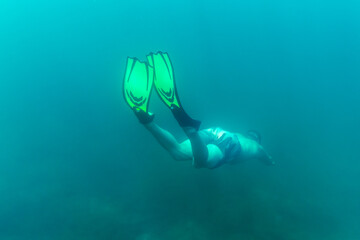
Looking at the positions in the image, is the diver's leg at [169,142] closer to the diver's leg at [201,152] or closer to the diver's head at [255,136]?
the diver's leg at [201,152]

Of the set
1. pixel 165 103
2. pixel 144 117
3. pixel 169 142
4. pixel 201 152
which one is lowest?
pixel 201 152

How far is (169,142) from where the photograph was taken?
12.0ft

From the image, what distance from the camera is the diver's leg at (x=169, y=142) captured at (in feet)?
11.6

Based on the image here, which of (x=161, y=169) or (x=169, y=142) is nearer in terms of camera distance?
(x=169, y=142)

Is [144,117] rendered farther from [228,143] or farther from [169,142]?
[228,143]

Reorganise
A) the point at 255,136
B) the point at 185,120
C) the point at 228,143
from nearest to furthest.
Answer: the point at 185,120
the point at 228,143
the point at 255,136

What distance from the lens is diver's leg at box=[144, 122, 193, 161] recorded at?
352 centimetres

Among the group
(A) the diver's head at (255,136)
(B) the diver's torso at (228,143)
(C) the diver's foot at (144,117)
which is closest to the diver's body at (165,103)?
(C) the diver's foot at (144,117)

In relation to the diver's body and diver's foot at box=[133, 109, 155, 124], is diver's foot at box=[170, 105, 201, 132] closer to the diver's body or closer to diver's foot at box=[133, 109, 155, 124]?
the diver's body

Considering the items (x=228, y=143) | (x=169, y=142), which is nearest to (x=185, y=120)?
(x=169, y=142)

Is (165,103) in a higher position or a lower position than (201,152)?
higher

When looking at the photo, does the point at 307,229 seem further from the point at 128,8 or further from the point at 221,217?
the point at 128,8

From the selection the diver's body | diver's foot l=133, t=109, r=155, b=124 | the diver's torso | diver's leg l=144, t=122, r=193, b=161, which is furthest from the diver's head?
diver's foot l=133, t=109, r=155, b=124

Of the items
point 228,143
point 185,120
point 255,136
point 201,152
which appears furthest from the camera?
point 255,136
